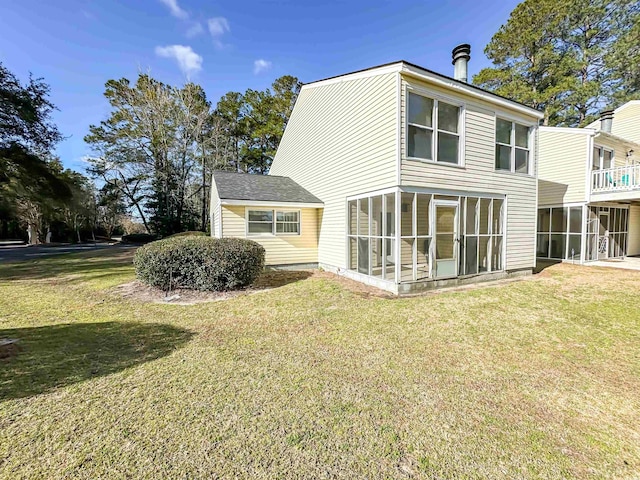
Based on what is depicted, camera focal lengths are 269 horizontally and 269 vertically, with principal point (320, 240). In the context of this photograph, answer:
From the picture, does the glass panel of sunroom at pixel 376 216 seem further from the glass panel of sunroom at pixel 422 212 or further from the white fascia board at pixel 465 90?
the white fascia board at pixel 465 90

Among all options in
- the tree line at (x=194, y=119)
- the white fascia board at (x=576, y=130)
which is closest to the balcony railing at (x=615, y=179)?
the white fascia board at (x=576, y=130)

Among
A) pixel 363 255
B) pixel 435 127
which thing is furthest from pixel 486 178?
pixel 363 255

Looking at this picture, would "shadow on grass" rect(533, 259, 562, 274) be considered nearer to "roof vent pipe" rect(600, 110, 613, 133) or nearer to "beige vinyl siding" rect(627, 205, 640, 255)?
"beige vinyl siding" rect(627, 205, 640, 255)

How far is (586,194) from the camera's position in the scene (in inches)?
470

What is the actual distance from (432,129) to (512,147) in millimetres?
3615

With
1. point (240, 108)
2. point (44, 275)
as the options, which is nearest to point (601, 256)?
point (44, 275)

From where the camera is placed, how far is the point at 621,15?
1853 cm

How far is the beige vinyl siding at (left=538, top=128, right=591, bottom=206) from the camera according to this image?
12.0 m

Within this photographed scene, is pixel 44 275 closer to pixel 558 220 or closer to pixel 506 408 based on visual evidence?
pixel 506 408

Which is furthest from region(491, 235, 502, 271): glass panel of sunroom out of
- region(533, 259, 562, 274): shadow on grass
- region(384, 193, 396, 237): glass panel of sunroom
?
region(384, 193, 396, 237): glass panel of sunroom

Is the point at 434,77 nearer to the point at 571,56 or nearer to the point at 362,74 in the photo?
the point at 362,74

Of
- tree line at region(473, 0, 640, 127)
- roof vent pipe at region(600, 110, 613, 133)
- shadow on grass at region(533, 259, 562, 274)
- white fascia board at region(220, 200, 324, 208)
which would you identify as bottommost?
shadow on grass at region(533, 259, 562, 274)

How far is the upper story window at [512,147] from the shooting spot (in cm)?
876

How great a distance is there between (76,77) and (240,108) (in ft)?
52.5
